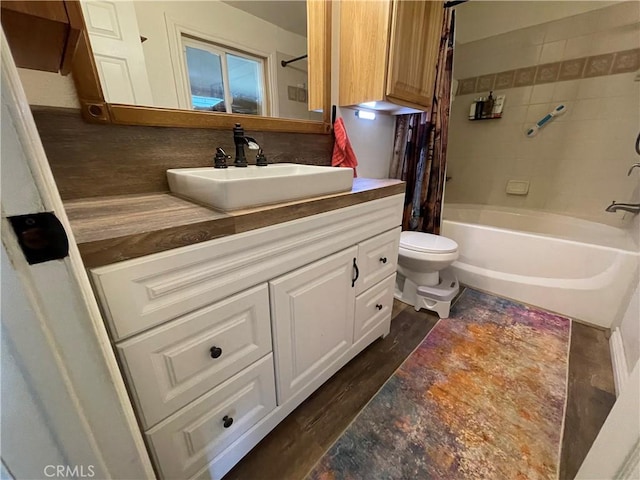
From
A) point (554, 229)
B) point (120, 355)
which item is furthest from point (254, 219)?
point (554, 229)

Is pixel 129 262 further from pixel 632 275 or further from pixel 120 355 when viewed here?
pixel 632 275

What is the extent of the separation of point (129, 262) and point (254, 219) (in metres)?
0.28

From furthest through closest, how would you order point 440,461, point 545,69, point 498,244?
point 545,69 < point 498,244 < point 440,461

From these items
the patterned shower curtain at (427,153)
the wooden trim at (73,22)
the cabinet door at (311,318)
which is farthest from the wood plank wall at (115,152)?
the patterned shower curtain at (427,153)

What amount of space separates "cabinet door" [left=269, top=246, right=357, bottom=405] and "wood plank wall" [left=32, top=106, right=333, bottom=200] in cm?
59

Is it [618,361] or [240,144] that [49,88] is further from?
[618,361]

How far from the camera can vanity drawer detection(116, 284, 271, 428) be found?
0.57 metres

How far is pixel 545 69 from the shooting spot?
210 cm

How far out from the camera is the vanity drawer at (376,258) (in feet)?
3.64

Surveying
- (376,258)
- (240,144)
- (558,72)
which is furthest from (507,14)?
(240,144)

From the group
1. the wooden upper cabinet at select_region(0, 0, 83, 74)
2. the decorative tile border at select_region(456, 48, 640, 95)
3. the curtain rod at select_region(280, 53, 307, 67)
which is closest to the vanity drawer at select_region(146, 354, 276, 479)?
the wooden upper cabinet at select_region(0, 0, 83, 74)

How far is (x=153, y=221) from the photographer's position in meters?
0.59

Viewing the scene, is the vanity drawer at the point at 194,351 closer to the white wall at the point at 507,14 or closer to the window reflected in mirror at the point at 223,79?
the window reflected in mirror at the point at 223,79

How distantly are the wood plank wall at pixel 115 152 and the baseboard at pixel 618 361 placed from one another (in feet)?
6.52
